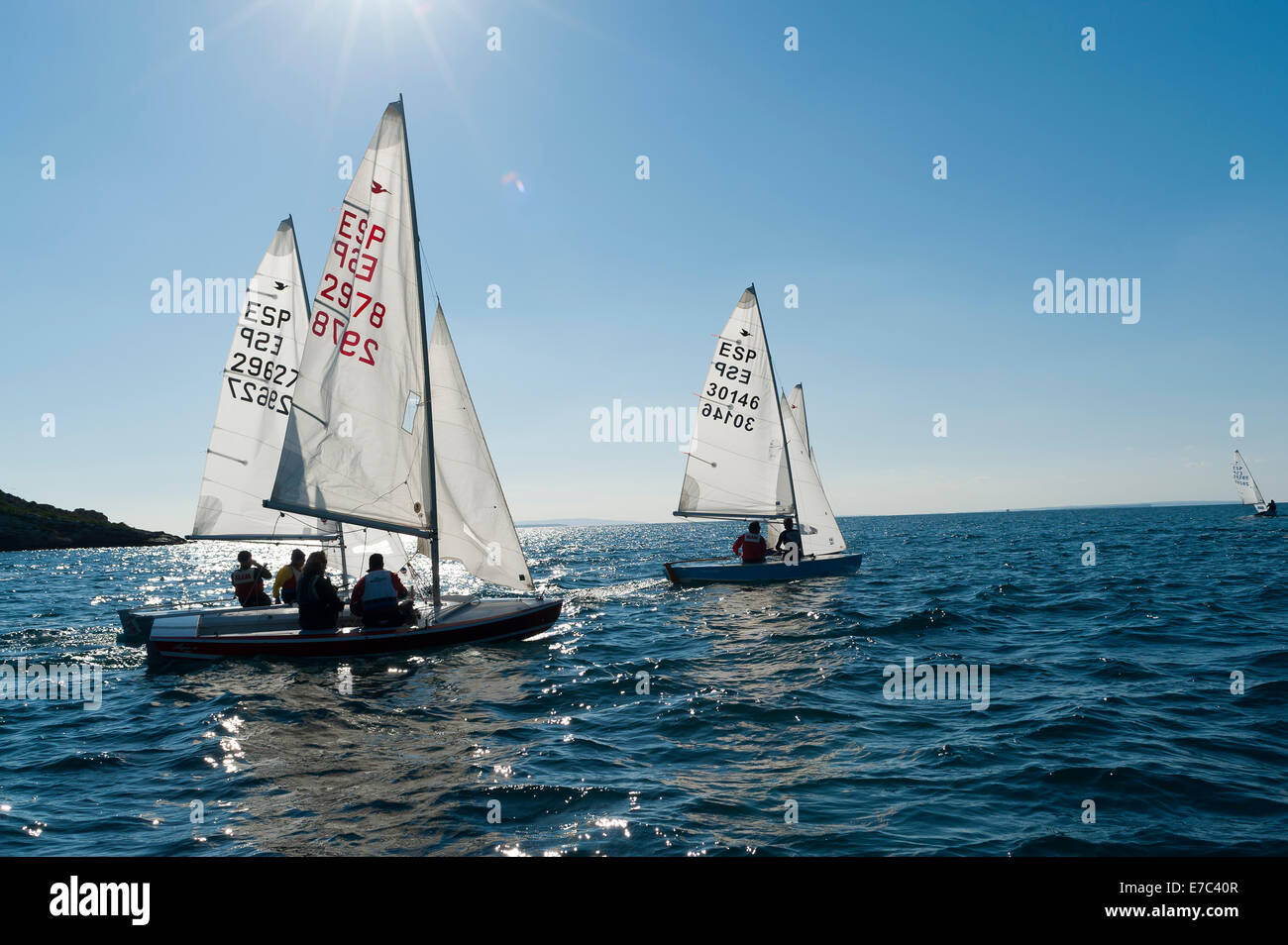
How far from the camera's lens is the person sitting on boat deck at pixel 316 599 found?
50.7 feet

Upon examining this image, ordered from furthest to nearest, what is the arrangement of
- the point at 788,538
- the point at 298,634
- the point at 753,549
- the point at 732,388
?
the point at 788,538, the point at 732,388, the point at 753,549, the point at 298,634

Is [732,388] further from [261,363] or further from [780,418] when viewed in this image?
[261,363]

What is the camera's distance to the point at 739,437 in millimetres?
28422

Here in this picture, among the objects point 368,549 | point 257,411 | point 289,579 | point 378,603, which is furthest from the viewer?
point 368,549

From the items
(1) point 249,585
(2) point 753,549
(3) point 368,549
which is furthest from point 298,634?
(2) point 753,549

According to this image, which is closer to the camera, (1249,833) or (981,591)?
(1249,833)

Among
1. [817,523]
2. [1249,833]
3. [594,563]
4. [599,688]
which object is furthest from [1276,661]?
[594,563]

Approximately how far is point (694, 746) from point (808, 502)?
20.6m

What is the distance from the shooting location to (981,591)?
83.0ft

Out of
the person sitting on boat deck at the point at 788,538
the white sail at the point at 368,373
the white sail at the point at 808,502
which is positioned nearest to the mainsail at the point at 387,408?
the white sail at the point at 368,373

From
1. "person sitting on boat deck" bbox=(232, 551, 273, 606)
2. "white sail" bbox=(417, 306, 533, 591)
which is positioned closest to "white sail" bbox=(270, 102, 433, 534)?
"white sail" bbox=(417, 306, 533, 591)

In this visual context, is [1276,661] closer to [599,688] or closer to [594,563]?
[599,688]

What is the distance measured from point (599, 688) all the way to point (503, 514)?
635 cm
